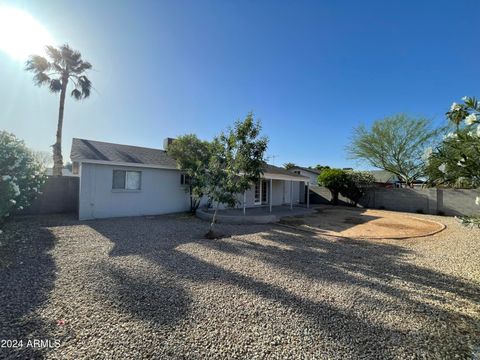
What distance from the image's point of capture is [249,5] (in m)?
8.13

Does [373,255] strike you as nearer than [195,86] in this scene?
Yes

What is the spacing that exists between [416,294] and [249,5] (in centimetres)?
1004

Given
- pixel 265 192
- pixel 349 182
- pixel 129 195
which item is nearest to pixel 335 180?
pixel 349 182

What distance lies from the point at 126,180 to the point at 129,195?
30.7 inches

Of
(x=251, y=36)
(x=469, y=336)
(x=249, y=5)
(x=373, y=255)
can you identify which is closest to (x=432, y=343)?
(x=469, y=336)

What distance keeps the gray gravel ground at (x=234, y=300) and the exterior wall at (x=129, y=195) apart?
3570mm

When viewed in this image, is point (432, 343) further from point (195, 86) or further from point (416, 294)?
point (195, 86)

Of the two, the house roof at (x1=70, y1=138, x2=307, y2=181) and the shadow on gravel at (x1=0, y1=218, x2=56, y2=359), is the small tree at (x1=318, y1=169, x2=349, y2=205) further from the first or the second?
the shadow on gravel at (x1=0, y1=218, x2=56, y2=359)

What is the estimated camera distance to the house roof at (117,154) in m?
10.0

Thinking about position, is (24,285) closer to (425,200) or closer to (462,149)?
(462,149)

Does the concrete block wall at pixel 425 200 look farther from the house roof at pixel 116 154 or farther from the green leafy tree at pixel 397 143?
the house roof at pixel 116 154

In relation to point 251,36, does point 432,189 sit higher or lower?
lower

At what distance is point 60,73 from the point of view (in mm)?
15312

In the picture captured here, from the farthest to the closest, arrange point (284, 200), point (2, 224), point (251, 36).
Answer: point (284, 200) < point (251, 36) < point (2, 224)
